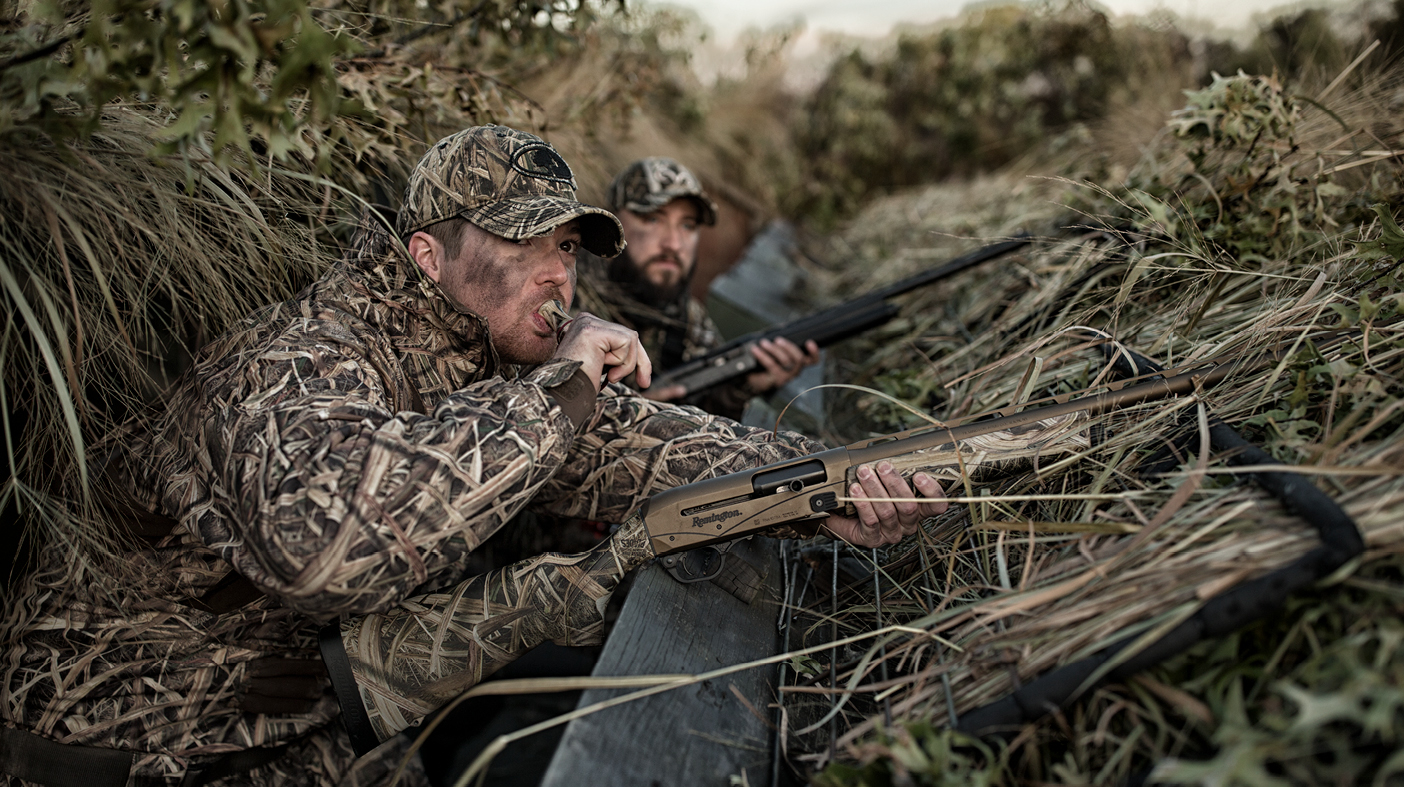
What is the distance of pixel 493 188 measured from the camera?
7.64 feet

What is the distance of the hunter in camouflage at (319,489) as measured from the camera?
1771 mm

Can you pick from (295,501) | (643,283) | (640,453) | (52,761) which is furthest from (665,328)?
(52,761)

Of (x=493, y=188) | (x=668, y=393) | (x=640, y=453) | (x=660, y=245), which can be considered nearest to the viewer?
(x=493, y=188)

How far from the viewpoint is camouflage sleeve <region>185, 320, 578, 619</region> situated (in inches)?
67.8

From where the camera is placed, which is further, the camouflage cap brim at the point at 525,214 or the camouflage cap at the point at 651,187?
the camouflage cap at the point at 651,187

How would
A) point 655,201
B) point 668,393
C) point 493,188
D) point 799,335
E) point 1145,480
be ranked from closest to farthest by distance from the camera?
point 1145,480 → point 493,188 → point 668,393 → point 799,335 → point 655,201

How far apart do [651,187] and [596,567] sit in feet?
10.8

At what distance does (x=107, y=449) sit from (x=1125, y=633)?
263 cm

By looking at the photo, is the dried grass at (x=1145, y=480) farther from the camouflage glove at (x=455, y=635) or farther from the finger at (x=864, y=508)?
the camouflage glove at (x=455, y=635)

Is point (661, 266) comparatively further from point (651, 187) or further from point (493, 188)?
point (493, 188)

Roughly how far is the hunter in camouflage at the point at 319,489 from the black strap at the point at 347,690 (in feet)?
0.30

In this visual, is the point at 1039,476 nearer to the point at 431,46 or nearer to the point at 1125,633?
the point at 1125,633

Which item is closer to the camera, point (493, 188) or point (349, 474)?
point (349, 474)

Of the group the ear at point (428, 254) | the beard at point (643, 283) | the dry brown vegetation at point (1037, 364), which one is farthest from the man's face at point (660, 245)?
the ear at point (428, 254)
